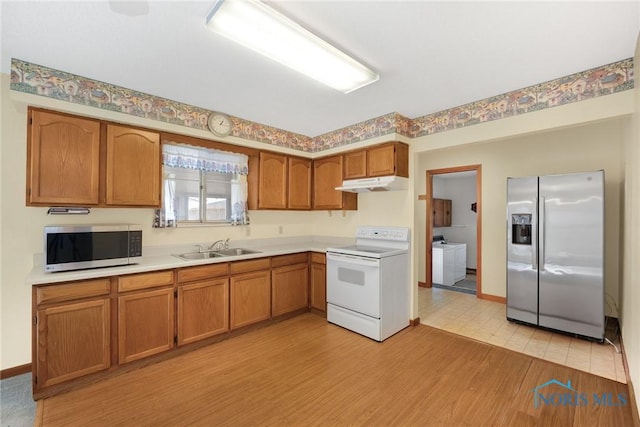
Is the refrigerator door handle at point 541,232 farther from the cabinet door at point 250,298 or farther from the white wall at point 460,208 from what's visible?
the white wall at point 460,208

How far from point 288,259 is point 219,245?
34.4 inches

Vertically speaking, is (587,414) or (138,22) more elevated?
(138,22)

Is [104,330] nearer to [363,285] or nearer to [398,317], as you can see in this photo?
[363,285]

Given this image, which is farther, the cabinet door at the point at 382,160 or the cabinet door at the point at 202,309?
the cabinet door at the point at 382,160

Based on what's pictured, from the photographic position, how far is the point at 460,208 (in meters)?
6.72

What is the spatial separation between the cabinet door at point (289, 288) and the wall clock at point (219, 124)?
1756 millimetres

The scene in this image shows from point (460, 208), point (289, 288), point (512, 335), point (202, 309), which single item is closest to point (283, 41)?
point (202, 309)

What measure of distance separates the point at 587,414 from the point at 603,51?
254cm

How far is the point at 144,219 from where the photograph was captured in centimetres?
286

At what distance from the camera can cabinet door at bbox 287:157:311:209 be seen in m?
3.92

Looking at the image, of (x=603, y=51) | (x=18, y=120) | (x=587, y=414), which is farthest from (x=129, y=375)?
(x=603, y=51)

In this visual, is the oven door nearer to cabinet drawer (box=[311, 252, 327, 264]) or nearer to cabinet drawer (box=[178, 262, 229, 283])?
cabinet drawer (box=[311, 252, 327, 264])

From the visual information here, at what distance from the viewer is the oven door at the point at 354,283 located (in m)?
2.94

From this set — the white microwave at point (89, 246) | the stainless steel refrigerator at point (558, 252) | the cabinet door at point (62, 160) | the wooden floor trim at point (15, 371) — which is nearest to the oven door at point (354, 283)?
the stainless steel refrigerator at point (558, 252)
